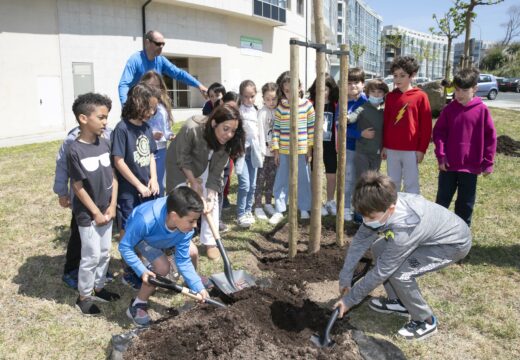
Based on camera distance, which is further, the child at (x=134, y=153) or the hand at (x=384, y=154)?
the hand at (x=384, y=154)

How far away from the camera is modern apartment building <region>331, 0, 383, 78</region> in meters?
79.8

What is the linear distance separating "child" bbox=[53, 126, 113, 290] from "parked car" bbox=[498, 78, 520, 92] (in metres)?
38.2

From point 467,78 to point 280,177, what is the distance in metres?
2.26

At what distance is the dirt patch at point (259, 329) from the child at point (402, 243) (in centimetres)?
30

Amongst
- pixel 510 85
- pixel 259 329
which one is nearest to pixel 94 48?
pixel 259 329

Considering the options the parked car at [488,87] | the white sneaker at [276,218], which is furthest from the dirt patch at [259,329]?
the parked car at [488,87]

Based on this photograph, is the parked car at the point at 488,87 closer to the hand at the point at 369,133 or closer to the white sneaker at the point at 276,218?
the hand at the point at 369,133

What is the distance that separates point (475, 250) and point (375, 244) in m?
1.89

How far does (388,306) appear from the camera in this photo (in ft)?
10.7

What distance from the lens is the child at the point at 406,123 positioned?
4.23 meters

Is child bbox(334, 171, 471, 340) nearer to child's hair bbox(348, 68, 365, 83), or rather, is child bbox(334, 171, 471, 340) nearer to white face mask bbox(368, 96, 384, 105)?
white face mask bbox(368, 96, 384, 105)

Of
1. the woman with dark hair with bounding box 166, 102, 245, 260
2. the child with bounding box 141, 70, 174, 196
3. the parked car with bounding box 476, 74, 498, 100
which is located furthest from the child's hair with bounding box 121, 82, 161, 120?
the parked car with bounding box 476, 74, 498, 100

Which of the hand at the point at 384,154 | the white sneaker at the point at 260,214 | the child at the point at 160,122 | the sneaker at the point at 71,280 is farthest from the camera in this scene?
the white sneaker at the point at 260,214

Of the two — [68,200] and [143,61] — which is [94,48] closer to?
[143,61]
